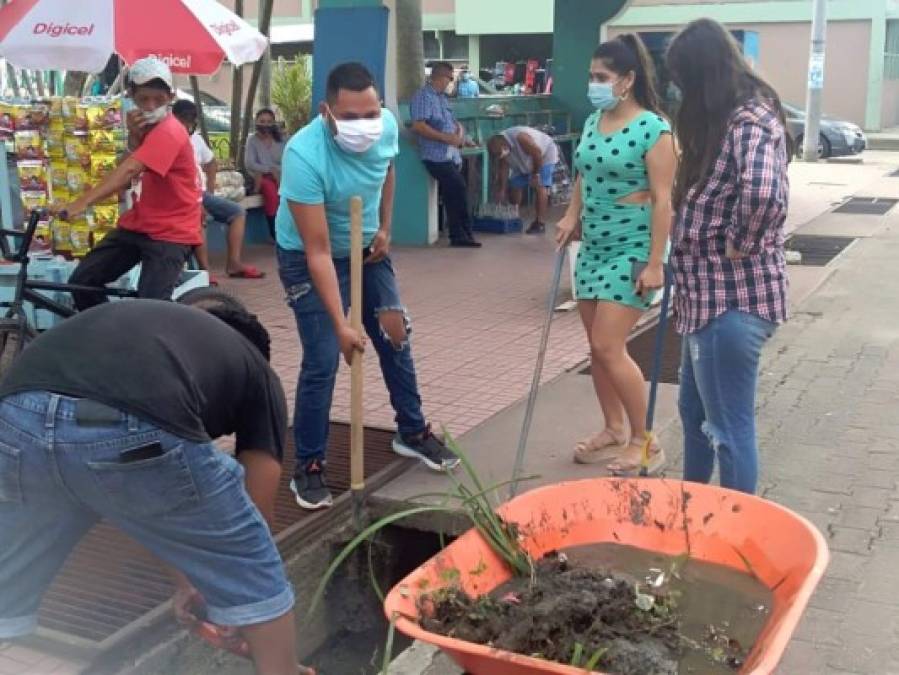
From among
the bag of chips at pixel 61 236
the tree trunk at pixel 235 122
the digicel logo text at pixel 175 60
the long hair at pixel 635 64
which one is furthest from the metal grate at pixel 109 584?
the tree trunk at pixel 235 122

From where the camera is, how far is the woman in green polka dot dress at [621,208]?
173 inches

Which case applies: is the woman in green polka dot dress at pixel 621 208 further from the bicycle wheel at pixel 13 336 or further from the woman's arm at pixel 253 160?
the woman's arm at pixel 253 160

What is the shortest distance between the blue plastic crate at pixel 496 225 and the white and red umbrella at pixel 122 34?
4.51m

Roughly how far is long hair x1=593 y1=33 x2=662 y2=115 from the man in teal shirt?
93 centimetres

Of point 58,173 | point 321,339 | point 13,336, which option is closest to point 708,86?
point 321,339

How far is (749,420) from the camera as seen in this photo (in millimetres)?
3701

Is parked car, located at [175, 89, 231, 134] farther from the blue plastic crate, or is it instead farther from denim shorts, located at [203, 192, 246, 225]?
denim shorts, located at [203, 192, 246, 225]

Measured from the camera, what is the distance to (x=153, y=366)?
94.2 inches

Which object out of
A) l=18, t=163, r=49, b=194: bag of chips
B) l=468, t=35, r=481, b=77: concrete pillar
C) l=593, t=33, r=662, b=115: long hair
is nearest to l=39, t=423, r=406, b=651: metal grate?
l=593, t=33, r=662, b=115: long hair

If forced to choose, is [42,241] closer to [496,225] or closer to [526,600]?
[526,600]

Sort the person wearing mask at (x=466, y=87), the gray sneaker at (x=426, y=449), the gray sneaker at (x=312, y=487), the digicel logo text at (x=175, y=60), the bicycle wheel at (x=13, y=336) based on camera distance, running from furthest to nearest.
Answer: the person wearing mask at (x=466, y=87) < the digicel logo text at (x=175, y=60) < the bicycle wheel at (x=13, y=336) < the gray sneaker at (x=426, y=449) < the gray sneaker at (x=312, y=487)

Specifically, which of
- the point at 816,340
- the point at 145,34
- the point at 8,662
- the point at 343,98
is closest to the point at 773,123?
the point at 343,98

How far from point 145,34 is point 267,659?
18.0 feet

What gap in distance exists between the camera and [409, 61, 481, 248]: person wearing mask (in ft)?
34.5
